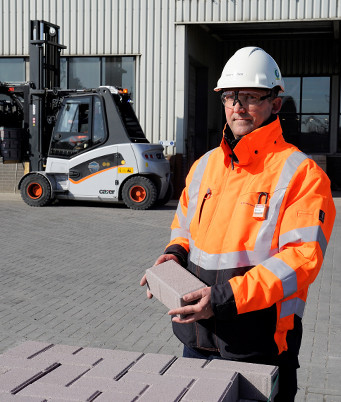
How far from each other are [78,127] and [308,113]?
13326 millimetres

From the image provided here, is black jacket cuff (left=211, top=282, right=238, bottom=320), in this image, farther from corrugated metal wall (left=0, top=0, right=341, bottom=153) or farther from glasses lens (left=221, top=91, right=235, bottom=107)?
corrugated metal wall (left=0, top=0, right=341, bottom=153)

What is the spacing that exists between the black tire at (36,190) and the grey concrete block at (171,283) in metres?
13.7

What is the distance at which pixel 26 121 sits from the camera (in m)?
17.1

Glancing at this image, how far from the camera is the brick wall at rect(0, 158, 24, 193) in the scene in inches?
802

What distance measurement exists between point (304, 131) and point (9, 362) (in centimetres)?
2511

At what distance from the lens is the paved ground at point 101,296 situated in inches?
231

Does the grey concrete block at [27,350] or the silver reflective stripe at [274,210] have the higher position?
the silver reflective stripe at [274,210]

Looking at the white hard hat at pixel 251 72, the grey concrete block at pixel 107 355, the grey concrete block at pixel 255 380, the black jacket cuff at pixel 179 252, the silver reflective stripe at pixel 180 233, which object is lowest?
the grey concrete block at pixel 255 380

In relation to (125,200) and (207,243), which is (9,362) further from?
(125,200)

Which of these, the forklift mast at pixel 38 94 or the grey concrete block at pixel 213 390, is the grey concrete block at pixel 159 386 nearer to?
the grey concrete block at pixel 213 390

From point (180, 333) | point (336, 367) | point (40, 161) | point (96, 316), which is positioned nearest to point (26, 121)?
point (40, 161)

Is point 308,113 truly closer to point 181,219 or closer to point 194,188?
point 181,219

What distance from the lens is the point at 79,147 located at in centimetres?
1603

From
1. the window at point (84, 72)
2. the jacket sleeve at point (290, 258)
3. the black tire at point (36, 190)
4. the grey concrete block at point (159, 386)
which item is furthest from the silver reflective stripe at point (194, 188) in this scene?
the window at point (84, 72)
